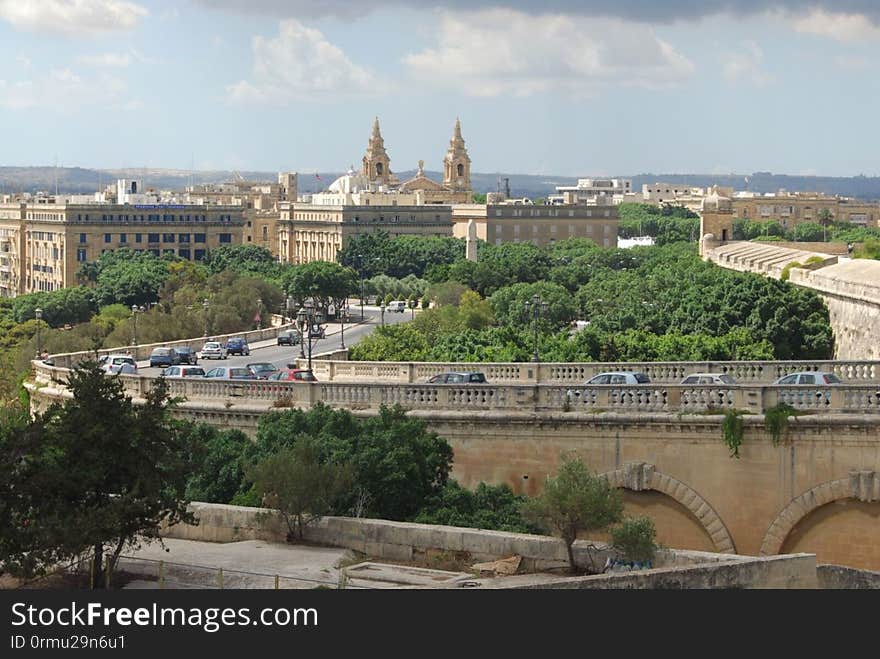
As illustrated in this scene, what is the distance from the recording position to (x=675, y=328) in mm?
57562

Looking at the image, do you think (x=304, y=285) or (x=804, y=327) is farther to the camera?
(x=304, y=285)

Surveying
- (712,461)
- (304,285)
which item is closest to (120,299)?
(304,285)

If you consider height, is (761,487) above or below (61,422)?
below

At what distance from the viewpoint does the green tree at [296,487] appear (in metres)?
24.4

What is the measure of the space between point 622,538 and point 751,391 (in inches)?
312

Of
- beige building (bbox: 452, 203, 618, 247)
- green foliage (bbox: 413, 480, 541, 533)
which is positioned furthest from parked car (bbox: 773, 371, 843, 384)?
beige building (bbox: 452, 203, 618, 247)

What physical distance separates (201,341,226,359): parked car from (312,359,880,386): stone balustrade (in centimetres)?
1852

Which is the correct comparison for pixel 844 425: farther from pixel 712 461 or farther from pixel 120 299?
pixel 120 299

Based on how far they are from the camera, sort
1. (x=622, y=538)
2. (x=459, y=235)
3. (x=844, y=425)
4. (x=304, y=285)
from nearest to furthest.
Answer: (x=622, y=538) → (x=844, y=425) → (x=304, y=285) → (x=459, y=235)

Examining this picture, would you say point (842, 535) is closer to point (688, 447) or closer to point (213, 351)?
point (688, 447)

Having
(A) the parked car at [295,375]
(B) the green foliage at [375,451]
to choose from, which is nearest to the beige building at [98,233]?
(A) the parked car at [295,375]

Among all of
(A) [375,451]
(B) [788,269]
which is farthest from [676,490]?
(B) [788,269]

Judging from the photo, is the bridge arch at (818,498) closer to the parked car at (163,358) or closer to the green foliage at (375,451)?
the green foliage at (375,451)

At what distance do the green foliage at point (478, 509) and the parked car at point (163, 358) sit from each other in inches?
877
